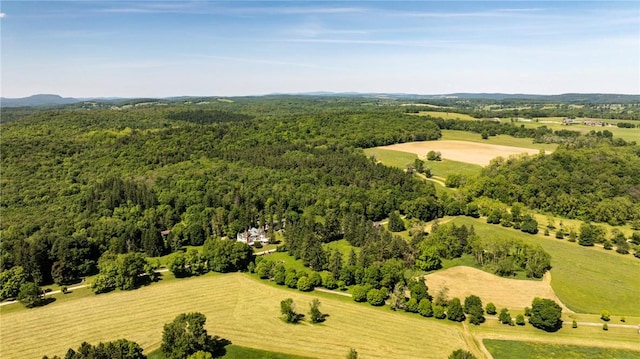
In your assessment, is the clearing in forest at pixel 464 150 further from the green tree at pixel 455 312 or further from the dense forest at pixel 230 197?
the green tree at pixel 455 312

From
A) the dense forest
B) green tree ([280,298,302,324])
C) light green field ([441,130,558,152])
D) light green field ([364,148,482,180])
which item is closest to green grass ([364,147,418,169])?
light green field ([364,148,482,180])

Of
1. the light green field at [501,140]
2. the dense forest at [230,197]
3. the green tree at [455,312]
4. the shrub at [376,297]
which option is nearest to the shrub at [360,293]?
the shrub at [376,297]

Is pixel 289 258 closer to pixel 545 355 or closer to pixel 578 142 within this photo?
pixel 545 355

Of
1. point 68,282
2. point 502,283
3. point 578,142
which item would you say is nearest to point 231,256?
point 68,282

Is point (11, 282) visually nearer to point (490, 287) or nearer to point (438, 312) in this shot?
point (438, 312)

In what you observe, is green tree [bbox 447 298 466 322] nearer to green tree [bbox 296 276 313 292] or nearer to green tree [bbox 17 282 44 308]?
green tree [bbox 296 276 313 292]
